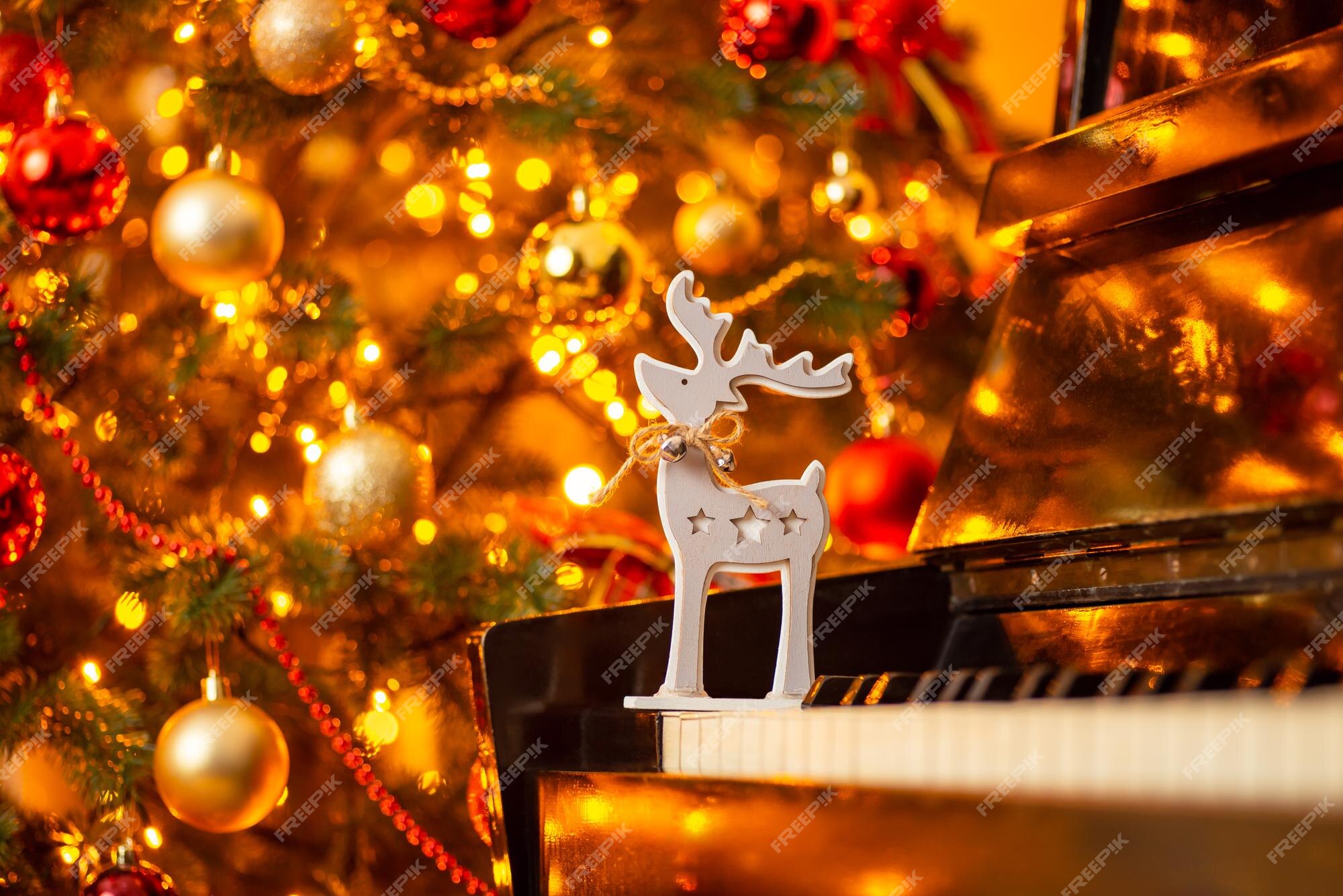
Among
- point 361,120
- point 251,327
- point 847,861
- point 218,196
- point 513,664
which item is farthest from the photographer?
point 361,120

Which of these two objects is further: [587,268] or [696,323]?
[587,268]

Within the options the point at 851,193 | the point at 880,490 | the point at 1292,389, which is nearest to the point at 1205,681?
the point at 1292,389

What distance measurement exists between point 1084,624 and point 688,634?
277mm

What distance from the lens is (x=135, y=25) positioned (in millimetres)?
1353

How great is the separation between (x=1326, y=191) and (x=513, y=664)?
1.94 feet

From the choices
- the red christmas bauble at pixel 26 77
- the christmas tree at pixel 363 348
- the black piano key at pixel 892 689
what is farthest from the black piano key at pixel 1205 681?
the red christmas bauble at pixel 26 77

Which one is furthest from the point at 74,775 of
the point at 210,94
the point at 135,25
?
the point at 135,25

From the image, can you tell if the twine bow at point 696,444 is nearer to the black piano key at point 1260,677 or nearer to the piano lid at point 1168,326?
the piano lid at point 1168,326

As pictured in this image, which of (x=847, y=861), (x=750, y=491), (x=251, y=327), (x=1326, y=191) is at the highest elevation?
(x=1326, y=191)

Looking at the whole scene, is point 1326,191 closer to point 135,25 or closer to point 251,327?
point 251,327

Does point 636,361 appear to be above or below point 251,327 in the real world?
above

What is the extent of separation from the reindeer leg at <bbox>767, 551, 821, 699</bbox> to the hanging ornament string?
515 millimetres

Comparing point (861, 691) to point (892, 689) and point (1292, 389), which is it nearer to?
point (892, 689)

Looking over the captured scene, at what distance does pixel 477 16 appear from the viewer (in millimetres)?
1218
